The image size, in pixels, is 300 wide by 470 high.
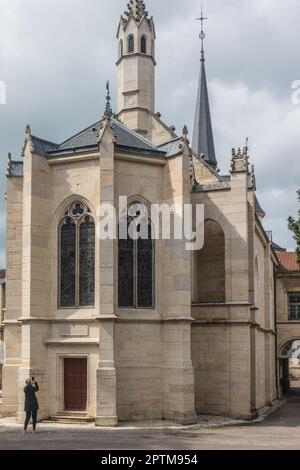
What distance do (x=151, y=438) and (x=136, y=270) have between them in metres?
6.55

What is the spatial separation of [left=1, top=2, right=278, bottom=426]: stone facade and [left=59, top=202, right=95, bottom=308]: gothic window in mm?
266

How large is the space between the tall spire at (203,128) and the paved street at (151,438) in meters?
28.4

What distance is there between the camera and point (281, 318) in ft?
137

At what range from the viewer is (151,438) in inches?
730

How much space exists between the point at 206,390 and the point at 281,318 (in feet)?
58.7

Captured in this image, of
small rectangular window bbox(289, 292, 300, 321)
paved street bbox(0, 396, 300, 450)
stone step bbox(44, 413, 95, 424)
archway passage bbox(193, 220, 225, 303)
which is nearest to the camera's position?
paved street bbox(0, 396, 300, 450)

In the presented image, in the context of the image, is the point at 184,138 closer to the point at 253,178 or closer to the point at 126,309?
the point at 253,178

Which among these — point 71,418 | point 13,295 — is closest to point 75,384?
point 71,418

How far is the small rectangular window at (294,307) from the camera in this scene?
41.8 m

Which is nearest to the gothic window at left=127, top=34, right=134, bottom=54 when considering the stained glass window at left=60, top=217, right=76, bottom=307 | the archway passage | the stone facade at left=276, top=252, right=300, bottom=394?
the archway passage

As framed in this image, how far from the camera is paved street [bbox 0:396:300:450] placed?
1691 cm

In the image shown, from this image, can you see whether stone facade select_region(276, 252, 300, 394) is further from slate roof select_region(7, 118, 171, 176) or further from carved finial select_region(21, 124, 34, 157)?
carved finial select_region(21, 124, 34, 157)

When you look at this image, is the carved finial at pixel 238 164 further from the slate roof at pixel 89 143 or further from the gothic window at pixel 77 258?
the gothic window at pixel 77 258
